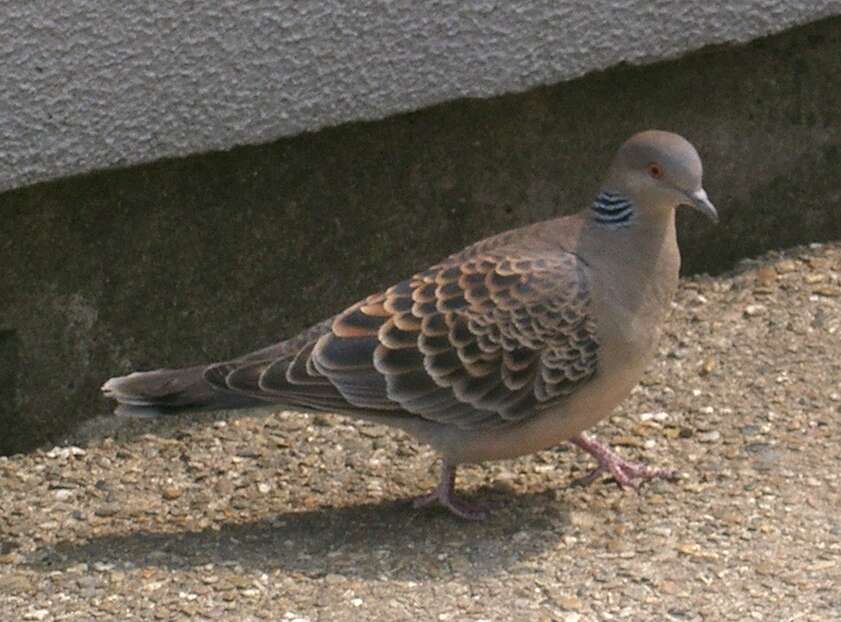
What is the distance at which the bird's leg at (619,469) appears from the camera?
17.1 ft

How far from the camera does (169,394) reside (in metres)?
5.10

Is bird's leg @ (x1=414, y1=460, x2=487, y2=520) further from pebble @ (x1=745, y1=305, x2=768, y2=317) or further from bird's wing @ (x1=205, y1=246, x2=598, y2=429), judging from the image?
pebble @ (x1=745, y1=305, x2=768, y2=317)

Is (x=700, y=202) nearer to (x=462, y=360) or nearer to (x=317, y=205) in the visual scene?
(x=462, y=360)

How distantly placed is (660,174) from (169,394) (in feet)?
4.61

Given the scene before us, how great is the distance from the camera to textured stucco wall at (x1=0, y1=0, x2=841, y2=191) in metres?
5.23

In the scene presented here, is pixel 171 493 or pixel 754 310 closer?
pixel 171 493

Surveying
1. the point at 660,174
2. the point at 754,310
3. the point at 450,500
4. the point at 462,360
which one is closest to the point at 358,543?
the point at 450,500

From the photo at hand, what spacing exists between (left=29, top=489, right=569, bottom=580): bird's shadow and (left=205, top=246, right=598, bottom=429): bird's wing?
0.95 ft

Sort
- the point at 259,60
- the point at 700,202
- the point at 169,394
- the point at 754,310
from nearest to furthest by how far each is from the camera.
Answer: the point at 700,202 < the point at 169,394 < the point at 259,60 < the point at 754,310

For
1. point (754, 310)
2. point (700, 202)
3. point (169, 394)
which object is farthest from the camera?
point (754, 310)

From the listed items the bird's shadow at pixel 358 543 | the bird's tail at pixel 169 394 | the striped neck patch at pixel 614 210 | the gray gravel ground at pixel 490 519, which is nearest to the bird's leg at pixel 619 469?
the gray gravel ground at pixel 490 519

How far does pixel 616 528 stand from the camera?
16.4 feet

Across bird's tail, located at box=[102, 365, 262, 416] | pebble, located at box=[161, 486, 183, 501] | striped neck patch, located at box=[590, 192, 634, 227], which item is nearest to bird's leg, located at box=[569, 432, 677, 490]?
striped neck patch, located at box=[590, 192, 634, 227]

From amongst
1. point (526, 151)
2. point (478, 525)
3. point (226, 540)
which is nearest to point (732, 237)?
point (526, 151)
